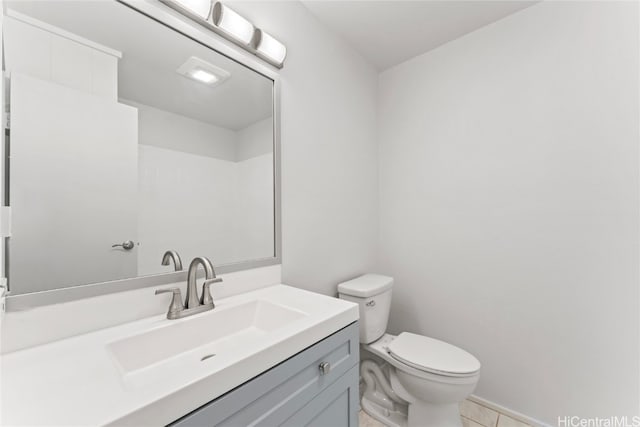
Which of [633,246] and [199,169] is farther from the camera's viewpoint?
[633,246]

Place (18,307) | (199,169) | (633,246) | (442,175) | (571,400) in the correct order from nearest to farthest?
(18,307) → (199,169) → (633,246) → (571,400) → (442,175)

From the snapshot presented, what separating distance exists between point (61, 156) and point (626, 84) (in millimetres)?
2214

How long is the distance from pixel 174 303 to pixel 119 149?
0.53 m

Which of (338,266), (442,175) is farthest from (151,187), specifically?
(442,175)

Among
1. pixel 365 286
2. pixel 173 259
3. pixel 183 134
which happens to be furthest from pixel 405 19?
pixel 173 259

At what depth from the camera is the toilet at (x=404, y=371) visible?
1.22m

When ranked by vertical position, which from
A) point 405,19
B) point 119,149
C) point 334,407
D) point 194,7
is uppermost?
point 405,19

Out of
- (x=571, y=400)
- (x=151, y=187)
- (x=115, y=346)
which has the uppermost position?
(x=151, y=187)

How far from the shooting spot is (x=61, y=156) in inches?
29.4

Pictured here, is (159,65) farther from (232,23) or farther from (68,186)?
(68,186)

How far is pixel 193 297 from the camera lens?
2.97 feet

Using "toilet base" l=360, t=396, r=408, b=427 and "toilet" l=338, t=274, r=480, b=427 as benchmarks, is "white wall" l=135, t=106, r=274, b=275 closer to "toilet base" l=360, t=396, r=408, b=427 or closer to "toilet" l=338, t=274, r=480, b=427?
"toilet" l=338, t=274, r=480, b=427

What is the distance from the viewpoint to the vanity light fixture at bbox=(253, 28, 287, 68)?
1.18 m

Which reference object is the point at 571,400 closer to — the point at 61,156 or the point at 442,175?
the point at 442,175
